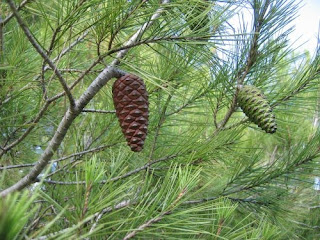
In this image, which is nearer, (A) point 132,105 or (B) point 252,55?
(A) point 132,105

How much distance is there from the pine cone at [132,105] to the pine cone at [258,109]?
326 millimetres

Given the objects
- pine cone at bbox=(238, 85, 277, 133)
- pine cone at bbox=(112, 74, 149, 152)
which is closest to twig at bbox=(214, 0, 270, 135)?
pine cone at bbox=(238, 85, 277, 133)

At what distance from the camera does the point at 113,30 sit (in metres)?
0.65

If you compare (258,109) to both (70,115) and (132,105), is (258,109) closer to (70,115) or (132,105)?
(132,105)

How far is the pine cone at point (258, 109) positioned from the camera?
956mm

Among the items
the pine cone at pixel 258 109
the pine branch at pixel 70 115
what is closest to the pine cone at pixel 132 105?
the pine branch at pixel 70 115

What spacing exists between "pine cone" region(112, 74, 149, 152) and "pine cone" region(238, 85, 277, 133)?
33 cm

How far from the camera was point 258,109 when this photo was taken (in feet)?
3.17

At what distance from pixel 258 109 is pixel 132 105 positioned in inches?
14.2

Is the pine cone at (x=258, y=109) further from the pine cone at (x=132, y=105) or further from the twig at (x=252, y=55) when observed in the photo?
the pine cone at (x=132, y=105)

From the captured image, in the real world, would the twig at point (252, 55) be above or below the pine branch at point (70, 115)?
above

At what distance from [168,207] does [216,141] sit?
1.43 feet

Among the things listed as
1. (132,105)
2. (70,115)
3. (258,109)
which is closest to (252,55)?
(258,109)

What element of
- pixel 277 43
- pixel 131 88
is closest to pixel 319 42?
pixel 277 43
